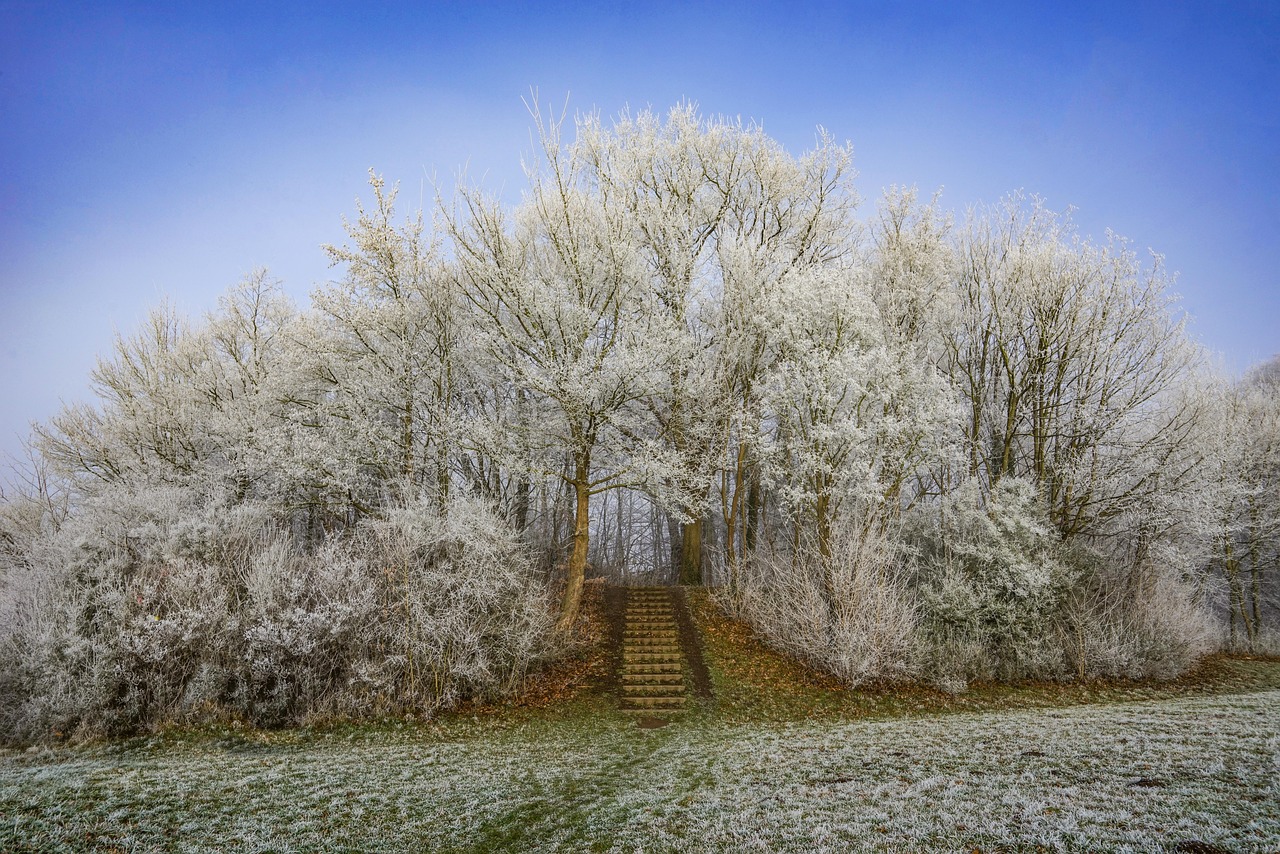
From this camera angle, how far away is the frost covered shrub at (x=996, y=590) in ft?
54.7

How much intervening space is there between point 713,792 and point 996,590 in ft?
41.2

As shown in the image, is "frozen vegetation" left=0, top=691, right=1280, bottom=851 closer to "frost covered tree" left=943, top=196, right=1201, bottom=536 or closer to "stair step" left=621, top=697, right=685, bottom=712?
"stair step" left=621, top=697, right=685, bottom=712

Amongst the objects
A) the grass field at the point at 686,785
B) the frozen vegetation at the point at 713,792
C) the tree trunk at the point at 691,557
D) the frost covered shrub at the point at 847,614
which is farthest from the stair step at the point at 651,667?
the tree trunk at the point at 691,557

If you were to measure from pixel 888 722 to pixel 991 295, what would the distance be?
1432cm

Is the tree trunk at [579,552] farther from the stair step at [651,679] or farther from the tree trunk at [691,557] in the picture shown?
the tree trunk at [691,557]

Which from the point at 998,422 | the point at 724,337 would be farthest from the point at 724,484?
the point at 998,422

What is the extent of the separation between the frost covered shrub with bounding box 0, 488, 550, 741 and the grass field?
117 cm

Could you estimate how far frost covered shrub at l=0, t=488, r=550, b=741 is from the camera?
13180 mm

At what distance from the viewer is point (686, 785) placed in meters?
8.61

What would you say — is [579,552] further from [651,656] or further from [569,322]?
[569,322]

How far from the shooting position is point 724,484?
22.6 m

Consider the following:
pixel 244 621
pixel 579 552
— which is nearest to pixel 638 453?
pixel 579 552

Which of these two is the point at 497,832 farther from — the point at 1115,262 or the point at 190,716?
the point at 1115,262

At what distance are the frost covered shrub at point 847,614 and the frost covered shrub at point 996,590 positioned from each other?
96 centimetres
